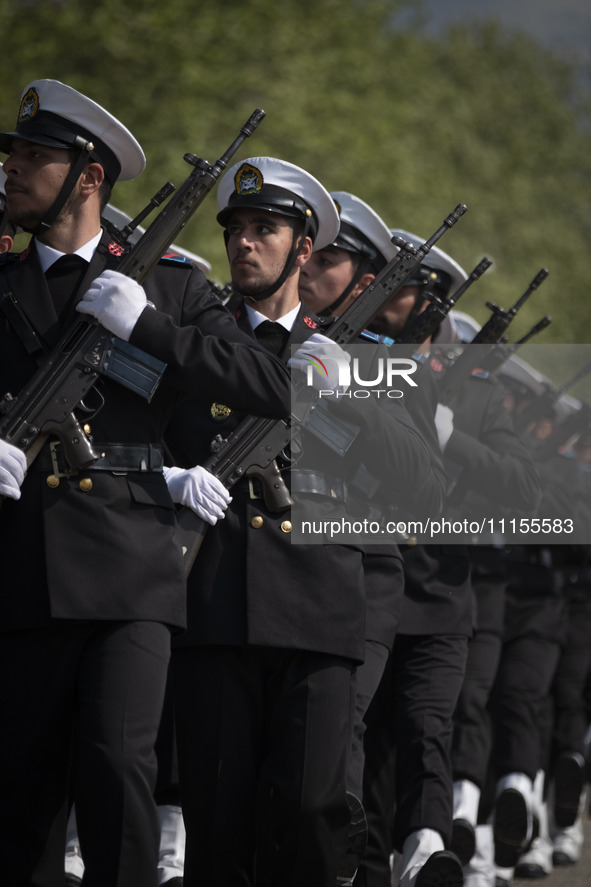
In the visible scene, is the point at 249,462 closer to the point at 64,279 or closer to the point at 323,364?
the point at 323,364

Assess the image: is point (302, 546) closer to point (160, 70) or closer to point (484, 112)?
point (160, 70)

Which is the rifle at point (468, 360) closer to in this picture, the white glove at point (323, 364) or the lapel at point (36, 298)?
the white glove at point (323, 364)

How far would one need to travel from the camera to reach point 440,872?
550cm

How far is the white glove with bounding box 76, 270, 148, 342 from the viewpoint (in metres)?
4.01

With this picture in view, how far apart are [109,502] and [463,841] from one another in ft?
10.6

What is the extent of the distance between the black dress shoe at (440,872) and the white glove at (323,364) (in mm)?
1809

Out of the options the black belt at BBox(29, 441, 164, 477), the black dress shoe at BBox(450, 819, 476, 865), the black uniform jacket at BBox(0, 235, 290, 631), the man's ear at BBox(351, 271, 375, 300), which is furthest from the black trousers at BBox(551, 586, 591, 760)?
the black belt at BBox(29, 441, 164, 477)

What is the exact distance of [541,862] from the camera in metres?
8.07

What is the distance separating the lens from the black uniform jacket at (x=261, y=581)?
4.61 meters

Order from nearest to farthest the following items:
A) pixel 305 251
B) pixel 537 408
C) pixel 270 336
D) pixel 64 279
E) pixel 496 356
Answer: pixel 64 279, pixel 270 336, pixel 305 251, pixel 496 356, pixel 537 408

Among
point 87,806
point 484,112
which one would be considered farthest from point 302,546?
point 484,112

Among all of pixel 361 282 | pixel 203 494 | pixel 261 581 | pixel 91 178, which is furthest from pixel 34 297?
pixel 361 282

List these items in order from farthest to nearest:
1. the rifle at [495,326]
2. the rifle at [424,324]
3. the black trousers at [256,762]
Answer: the rifle at [495,326], the rifle at [424,324], the black trousers at [256,762]

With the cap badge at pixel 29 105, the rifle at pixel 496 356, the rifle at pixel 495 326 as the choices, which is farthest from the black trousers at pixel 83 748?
the rifle at pixel 495 326
